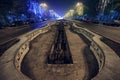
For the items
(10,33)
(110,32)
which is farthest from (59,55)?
(10,33)

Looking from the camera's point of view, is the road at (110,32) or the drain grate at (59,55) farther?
the road at (110,32)

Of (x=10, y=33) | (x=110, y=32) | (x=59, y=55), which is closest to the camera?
(x=59, y=55)

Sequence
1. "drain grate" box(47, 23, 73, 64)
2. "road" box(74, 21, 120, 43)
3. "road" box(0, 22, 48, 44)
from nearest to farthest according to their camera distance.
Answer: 1. "drain grate" box(47, 23, 73, 64)
2. "road" box(74, 21, 120, 43)
3. "road" box(0, 22, 48, 44)

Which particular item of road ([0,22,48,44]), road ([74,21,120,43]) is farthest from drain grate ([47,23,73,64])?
road ([0,22,48,44])

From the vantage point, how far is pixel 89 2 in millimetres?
60781

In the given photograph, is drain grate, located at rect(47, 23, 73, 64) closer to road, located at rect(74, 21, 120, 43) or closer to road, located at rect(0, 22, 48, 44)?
road, located at rect(74, 21, 120, 43)

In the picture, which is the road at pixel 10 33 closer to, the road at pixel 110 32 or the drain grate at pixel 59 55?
the drain grate at pixel 59 55

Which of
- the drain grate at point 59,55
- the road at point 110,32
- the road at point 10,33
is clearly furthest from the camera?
the road at point 10,33

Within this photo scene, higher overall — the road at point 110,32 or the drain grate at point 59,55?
the road at point 110,32

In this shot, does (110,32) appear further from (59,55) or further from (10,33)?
(10,33)

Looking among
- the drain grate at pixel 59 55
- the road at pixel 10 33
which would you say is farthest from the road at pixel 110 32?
the road at pixel 10 33

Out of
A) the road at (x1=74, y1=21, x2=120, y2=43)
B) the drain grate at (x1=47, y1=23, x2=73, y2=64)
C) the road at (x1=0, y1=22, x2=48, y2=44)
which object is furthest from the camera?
the road at (x1=0, y1=22, x2=48, y2=44)

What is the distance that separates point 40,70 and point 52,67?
0.88 m

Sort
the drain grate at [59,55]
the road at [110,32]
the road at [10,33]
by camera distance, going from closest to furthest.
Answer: the drain grate at [59,55] → the road at [110,32] → the road at [10,33]
